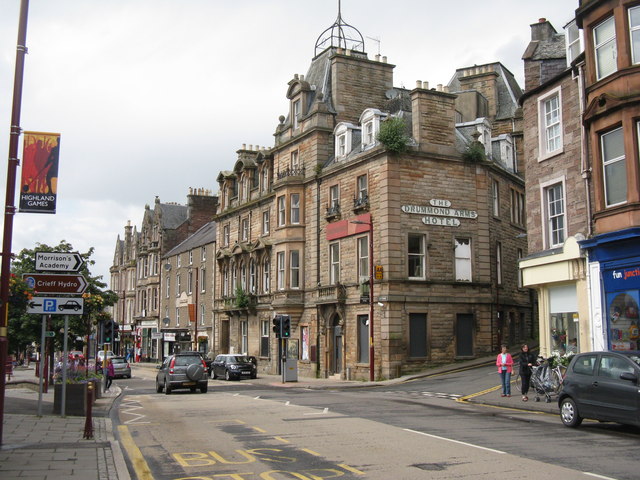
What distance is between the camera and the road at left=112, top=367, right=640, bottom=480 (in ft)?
31.3

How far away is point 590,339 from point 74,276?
14.9 meters

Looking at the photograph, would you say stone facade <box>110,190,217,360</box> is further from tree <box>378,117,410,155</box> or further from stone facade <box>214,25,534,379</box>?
tree <box>378,117,410,155</box>

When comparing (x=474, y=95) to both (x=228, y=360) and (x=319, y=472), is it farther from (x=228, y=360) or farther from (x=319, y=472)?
(x=319, y=472)

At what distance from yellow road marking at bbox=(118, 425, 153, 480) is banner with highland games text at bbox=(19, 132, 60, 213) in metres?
4.43

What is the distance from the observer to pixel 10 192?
38.6 feet

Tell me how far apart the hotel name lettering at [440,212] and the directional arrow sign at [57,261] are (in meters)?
19.6

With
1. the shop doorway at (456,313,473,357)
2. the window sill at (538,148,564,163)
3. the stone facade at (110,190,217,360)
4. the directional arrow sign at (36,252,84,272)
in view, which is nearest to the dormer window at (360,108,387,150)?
the shop doorway at (456,313,473,357)

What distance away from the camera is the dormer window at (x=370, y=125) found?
34625mm

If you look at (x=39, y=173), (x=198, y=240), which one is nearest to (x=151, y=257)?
(x=198, y=240)

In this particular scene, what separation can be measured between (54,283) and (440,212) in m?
22.1

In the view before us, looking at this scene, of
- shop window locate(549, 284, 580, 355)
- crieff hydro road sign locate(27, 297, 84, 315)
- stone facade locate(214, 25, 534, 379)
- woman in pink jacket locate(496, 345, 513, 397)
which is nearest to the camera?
crieff hydro road sign locate(27, 297, 84, 315)

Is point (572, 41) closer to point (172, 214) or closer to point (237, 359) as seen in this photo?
point (237, 359)

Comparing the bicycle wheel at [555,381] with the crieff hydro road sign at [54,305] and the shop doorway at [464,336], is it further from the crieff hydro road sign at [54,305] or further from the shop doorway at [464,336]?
the shop doorway at [464,336]

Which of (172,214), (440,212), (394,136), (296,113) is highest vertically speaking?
(296,113)
